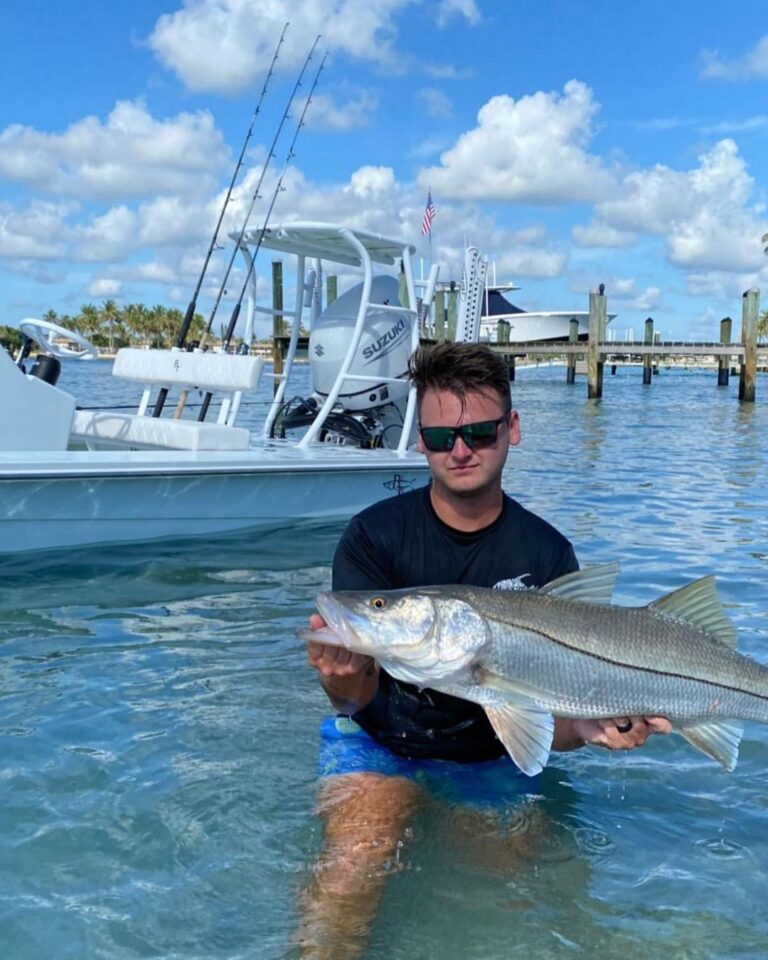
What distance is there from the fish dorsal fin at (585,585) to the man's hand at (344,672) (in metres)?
0.61

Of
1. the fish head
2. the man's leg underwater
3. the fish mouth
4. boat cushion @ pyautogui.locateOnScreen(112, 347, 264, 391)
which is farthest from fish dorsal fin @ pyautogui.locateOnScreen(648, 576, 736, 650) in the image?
boat cushion @ pyautogui.locateOnScreen(112, 347, 264, 391)

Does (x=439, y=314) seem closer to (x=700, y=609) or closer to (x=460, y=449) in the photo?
(x=460, y=449)

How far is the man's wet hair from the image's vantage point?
344cm

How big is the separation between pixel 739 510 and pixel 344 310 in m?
5.46

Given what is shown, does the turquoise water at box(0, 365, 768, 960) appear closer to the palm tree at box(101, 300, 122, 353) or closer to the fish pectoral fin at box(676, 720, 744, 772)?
the fish pectoral fin at box(676, 720, 744, 772)

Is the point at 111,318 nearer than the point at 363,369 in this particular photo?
No

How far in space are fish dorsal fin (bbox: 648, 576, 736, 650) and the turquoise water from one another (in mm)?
1030

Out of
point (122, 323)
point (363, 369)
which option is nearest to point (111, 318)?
point (122, 323)

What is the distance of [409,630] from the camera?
2.79 meters

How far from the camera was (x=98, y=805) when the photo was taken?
4141 millimetres

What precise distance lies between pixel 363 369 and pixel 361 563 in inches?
281

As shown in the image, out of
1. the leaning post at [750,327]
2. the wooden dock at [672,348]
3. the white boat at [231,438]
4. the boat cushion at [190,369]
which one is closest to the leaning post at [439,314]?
the wooden dock at [672,348]

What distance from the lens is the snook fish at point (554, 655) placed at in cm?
280

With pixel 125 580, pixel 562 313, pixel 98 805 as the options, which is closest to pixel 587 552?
pixel 125 580
